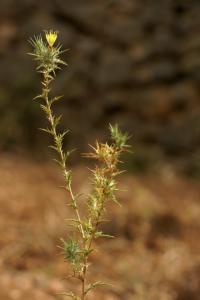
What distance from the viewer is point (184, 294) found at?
12.3 feet

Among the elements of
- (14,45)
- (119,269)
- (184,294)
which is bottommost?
(184,294)

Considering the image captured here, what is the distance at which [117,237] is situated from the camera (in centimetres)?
461

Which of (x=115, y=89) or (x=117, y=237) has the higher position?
(x=115, y=89)

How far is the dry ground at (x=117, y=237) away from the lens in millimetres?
3732

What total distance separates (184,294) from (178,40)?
121 inches

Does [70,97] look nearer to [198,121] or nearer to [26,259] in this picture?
[198,121]

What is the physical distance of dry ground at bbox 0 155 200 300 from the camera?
3.73 m

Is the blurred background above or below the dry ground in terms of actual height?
above

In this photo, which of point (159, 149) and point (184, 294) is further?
point (159, 149)

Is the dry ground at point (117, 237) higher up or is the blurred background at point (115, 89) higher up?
the blurred background at point (115, 89)

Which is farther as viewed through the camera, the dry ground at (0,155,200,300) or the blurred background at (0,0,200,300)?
the blurred background at (0,0,200,300)

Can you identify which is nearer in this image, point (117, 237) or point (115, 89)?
point (117, 237)

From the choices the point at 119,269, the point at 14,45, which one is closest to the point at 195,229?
the point at 119,269

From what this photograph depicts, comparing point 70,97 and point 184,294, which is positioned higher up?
point 70,97
